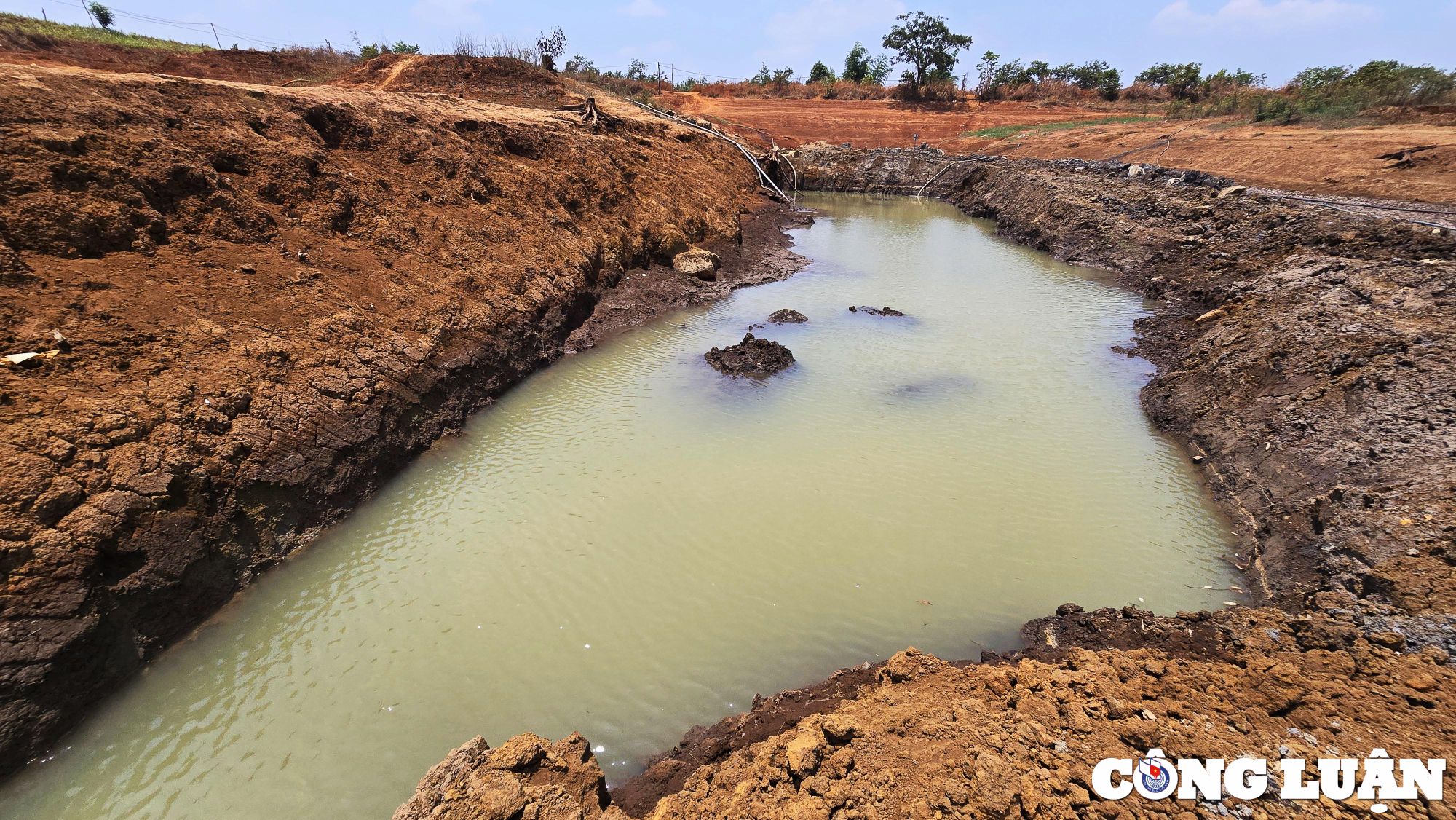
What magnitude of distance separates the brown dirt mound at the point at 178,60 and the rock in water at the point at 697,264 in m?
15.7

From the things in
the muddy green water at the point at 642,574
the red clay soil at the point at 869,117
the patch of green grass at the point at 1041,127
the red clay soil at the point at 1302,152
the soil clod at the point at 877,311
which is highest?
the red clay soil at the point at 869,117

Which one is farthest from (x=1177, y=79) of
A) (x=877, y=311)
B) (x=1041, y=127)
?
(x=877, y=311)

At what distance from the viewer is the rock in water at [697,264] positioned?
15617 millimetres

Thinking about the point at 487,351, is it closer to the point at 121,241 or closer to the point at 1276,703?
the point at 121,241

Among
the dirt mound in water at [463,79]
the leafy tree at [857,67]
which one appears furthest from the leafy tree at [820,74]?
the dirt mound in water at [463,79]

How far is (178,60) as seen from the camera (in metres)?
19.2

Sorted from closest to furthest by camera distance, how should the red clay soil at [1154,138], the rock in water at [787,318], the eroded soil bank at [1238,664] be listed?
1. the eroded soil bank at [1238,664]
2. the rock in water at [787,318]
3. the red clay soil at [1154,138]

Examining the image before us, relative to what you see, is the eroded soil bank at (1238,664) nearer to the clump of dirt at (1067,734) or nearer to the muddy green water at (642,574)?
the clump of dirt at (1067,734)

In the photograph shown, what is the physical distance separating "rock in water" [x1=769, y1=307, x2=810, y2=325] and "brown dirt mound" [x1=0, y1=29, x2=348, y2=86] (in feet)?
63.5

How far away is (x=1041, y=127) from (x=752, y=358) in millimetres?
40489

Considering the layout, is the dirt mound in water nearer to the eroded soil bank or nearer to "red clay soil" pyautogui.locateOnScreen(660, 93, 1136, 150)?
"red clay soil" pyautogui.locateOnScreen(660, 93, 1136, 150)

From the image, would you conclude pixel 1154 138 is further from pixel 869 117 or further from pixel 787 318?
pixel 787 318

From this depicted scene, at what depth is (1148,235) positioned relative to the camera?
56.7ft

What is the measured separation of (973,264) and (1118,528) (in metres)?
A: 13.5
